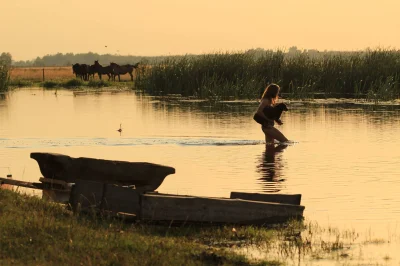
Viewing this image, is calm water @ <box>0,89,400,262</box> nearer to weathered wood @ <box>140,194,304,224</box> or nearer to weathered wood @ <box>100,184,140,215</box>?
weathered wood @ <box>140,194,304,224</box>

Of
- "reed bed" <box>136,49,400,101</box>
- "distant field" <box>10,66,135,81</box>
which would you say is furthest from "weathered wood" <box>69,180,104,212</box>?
"distant field" <box>10,66,135,81</box>

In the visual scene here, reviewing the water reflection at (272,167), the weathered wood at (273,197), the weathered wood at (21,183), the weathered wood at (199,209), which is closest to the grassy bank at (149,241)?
the weathered wood at (199,209)

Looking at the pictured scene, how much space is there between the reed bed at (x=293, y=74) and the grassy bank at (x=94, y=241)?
111 feet

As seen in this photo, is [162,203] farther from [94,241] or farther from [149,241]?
[94,241]

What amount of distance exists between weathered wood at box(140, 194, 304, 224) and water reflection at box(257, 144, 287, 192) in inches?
170

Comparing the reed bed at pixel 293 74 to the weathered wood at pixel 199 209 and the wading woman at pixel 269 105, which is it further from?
the weathered wood at pixel 199 209

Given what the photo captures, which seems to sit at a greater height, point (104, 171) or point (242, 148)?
point (104, 171)

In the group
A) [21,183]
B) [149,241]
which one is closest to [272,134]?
[21,183]

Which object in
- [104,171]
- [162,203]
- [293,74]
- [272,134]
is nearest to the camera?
[162,203]

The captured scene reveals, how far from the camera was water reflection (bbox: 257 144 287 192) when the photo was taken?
17.6m

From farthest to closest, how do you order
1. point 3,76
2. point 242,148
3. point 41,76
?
point 41,76 → point 3,76 → point 242,148

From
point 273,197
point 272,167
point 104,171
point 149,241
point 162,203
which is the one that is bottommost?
point 272,167

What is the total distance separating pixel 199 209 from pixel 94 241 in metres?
1.96

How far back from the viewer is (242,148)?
2441 centimetres
